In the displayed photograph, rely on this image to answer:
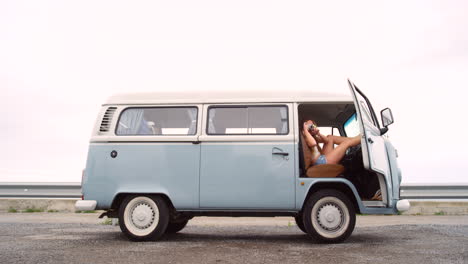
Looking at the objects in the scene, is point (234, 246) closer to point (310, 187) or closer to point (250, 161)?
point (250, 161)

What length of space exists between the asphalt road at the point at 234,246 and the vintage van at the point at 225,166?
469 mm

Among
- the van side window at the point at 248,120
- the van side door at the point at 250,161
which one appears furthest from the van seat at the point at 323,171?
the van side window at the point at 248,120

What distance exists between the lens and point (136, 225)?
6.97 metres

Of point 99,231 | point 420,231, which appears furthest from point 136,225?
point 420,231

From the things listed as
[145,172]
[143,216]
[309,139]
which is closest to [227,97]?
[309,139]

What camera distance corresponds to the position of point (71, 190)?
1258 cm

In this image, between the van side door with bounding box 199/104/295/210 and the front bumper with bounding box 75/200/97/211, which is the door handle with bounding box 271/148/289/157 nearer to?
the van side door with bounding box 199/104/295/210

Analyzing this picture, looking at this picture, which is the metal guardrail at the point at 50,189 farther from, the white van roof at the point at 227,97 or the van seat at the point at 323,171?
the van seat at the point at 323,171

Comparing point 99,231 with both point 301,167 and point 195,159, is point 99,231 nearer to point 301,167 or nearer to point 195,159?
point 195,159

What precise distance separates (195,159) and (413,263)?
128 inches

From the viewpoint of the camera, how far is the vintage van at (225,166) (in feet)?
22.0

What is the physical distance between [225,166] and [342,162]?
206 cm

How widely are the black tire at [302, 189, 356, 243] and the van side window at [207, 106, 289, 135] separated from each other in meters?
1.09

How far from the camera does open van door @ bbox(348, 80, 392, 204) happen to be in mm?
6473
